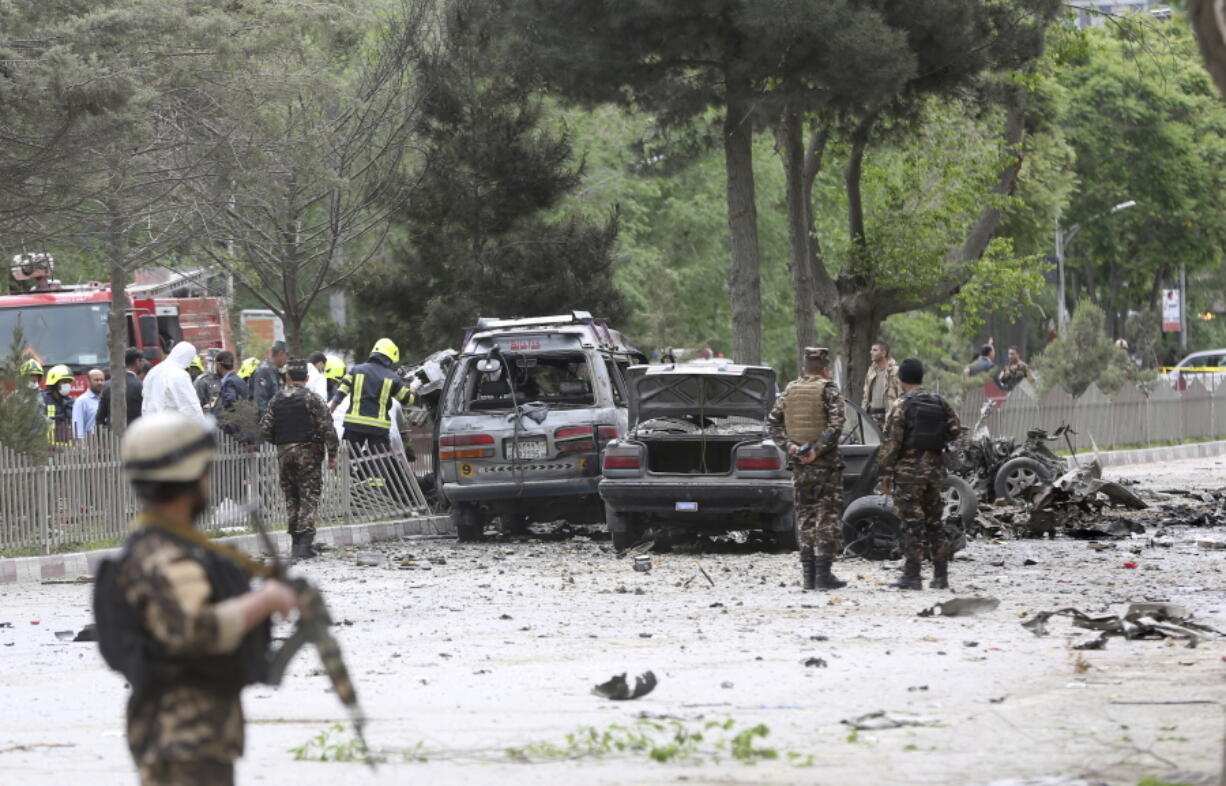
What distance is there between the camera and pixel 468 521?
19.0 meters

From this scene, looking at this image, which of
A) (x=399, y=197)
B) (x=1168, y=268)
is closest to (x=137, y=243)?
(x=399, y=197)

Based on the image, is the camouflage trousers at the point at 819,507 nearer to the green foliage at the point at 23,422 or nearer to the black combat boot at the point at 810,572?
the black combat boot at the point at 810,572

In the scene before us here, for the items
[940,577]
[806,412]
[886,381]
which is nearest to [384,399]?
[886,381]

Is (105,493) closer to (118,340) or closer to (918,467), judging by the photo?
(118,340)

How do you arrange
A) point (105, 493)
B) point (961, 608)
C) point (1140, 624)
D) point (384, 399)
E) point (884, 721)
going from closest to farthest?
point (884, 721)
point (1140, 624)
point (961, 608)
point (105, 493)
point (384, 399)

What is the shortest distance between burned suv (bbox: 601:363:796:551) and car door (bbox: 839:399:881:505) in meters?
0.74

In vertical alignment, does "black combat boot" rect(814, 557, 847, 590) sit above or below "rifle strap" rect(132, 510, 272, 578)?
below

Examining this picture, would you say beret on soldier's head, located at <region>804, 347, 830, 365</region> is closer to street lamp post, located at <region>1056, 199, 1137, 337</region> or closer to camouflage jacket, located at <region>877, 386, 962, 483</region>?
camouflage jacket, located at <region>877, 386, 962, 483</region>

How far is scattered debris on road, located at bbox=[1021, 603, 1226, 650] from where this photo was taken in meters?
10.7

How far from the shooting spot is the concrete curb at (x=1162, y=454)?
33.9m

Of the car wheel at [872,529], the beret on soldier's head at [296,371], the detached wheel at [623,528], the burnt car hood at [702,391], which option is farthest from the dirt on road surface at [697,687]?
the beret on soldier's head at [296,371]

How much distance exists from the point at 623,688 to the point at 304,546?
29.4ft

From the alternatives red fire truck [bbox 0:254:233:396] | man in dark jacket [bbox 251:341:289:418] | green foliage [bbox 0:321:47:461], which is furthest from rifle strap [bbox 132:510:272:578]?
red fire truck [bbox 0:254:233:396]

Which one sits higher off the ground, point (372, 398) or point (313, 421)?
point (372, 398)
